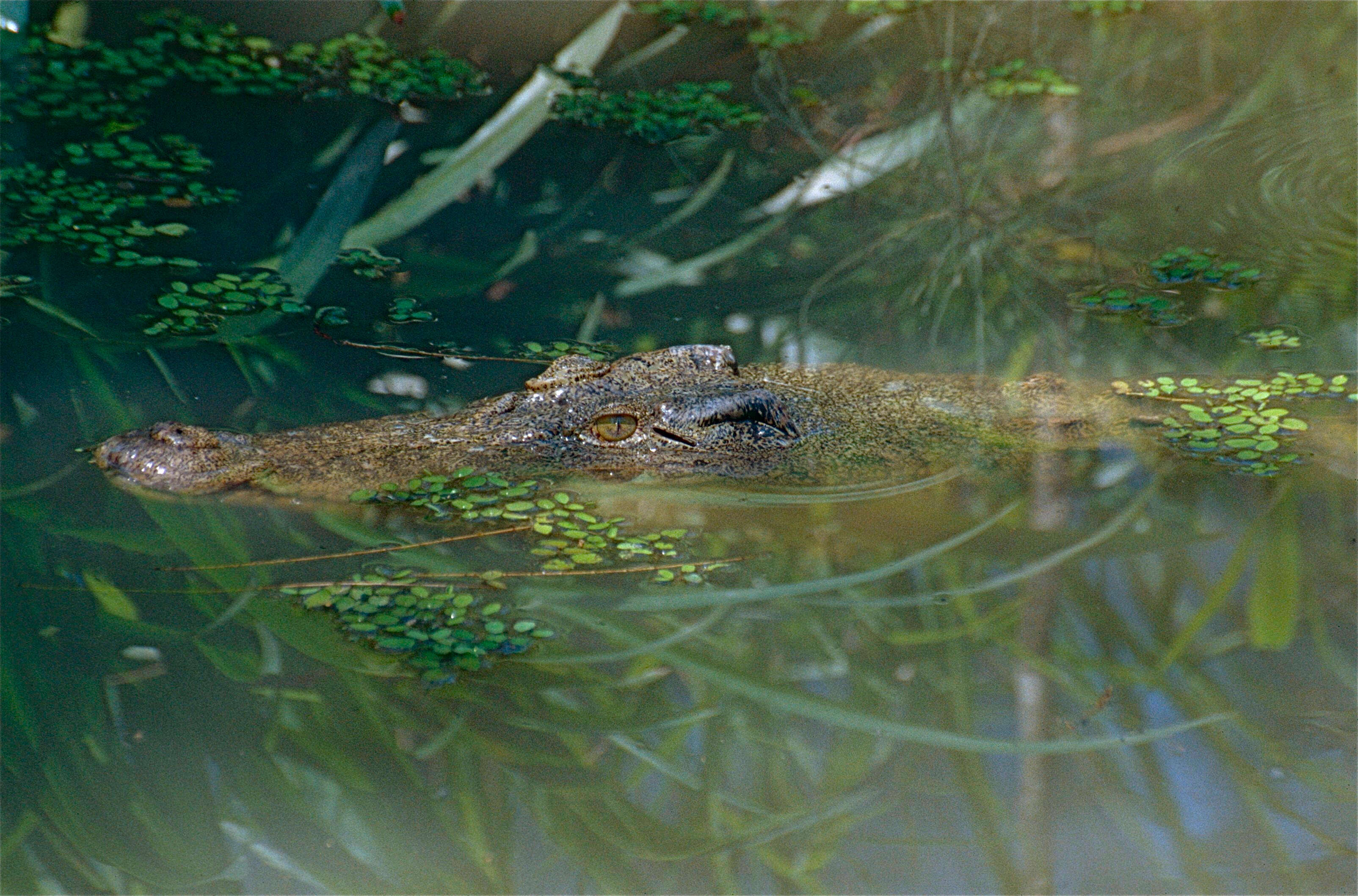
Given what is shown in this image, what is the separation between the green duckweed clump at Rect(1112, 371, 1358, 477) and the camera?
12.3ft

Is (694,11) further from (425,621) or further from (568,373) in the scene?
(425,621)

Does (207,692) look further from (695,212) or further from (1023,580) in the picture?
(695,212)

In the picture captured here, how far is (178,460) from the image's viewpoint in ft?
10.6

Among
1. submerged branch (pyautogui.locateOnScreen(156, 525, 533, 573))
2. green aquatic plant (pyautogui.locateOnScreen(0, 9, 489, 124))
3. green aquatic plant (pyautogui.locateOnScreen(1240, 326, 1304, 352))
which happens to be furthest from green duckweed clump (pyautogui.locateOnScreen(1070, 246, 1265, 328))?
green aquatic plant (pyautogui.locateOnScreen(0, 9, 489, 124))

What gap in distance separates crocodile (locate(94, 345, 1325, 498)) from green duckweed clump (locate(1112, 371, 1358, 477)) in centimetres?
20

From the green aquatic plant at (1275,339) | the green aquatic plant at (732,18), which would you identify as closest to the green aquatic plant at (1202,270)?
the green aquatic plant at (1275,339)

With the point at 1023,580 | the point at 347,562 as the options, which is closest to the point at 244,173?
the point at 347,562

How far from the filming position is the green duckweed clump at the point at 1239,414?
375 cm

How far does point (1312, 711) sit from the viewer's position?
8.84 ft

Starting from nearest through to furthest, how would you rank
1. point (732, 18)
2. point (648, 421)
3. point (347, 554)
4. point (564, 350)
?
point (347, 554) → point (648, 421) → point (564, 350) → point (732, 18)

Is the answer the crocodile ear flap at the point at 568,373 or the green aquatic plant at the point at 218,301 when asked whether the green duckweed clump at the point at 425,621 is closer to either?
the crocodile ear flap at the point at 568,373

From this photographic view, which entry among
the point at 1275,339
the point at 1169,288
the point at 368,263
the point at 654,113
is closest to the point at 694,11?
the point at 654,113

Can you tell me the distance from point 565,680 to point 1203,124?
5.32 meters

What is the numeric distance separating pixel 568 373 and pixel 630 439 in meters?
0.36
